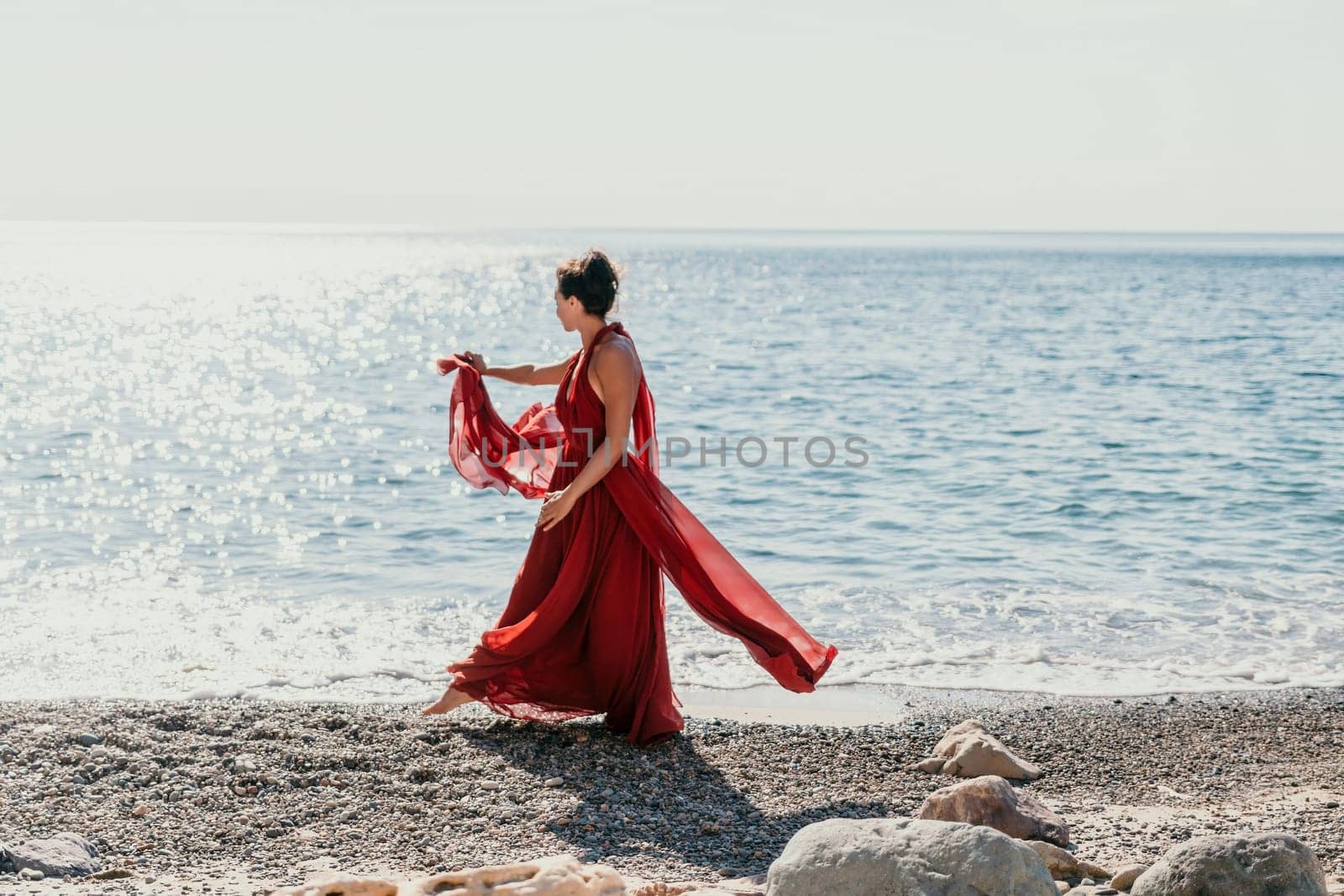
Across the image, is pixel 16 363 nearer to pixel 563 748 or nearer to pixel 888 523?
pixel 888 523

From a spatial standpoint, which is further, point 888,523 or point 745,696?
point 888,523

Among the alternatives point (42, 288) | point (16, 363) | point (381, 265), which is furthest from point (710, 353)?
point (381, 265)

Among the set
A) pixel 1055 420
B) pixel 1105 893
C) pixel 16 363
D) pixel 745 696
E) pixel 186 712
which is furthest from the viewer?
pixel 16 363

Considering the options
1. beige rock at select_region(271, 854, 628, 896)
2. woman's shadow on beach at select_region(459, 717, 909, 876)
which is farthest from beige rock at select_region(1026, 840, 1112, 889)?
beige rock at select_region(271, 854, 628, 896)

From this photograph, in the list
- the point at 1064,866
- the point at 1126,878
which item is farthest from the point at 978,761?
the point at 1126,878

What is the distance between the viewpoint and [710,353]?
3166 centimetres

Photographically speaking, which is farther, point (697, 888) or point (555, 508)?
point (555, 508)

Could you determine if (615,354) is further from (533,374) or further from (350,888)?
(350,888)

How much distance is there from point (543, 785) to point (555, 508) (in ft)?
3.73

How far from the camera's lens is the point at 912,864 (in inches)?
134

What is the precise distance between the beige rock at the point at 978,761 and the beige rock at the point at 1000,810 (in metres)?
0.60

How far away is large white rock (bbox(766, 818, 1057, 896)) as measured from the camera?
3371 mm

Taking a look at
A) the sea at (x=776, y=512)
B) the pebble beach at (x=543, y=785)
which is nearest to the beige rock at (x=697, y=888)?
the pebble beach at (x=543, y=785)

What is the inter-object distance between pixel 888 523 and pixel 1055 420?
8.29 m
